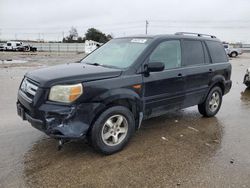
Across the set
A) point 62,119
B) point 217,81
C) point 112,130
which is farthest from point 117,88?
point 217,81

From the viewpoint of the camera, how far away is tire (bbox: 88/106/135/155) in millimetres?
3805

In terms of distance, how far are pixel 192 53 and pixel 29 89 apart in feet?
10.8

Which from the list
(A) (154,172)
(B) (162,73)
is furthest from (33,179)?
(B) (162,73)

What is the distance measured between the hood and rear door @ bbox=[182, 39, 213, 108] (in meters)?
1.76

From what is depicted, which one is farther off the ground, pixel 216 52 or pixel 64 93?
pixel 216 52

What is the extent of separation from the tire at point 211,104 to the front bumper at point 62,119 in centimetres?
323

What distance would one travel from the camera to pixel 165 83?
15.4ft

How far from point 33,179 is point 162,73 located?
8.79 ft

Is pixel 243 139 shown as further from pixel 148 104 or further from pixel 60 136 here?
pixel 60 136

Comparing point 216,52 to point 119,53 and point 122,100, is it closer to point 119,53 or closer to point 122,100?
point 119,53

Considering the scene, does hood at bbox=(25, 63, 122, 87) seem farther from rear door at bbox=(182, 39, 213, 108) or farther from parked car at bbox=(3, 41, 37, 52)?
parked car at bbox=(3, 41, 37, 52)

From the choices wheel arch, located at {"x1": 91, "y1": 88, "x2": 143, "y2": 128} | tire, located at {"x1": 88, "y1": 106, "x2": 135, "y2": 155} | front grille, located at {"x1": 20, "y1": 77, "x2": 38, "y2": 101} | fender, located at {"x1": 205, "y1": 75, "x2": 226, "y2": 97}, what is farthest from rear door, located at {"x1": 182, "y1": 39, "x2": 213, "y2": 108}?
front grille, located at {"x1": 20, "y1": 77, "x2": 38, "y2": 101}

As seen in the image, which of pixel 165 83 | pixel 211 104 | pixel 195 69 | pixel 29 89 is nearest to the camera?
pixel 29 89

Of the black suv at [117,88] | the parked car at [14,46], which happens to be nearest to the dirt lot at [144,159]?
the black suv at [117,88]
